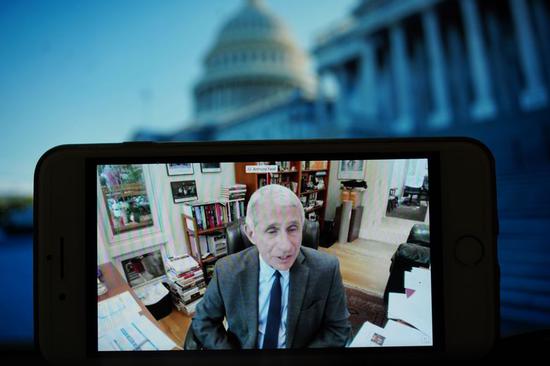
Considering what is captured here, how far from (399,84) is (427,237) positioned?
20.1 ft

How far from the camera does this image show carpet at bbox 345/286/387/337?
586 millimetres

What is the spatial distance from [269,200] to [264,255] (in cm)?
10

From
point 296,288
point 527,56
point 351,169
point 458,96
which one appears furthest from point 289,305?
point 458,96

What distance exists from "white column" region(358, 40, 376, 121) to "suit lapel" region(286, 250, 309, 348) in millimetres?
5876

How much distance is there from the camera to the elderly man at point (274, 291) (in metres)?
0.58

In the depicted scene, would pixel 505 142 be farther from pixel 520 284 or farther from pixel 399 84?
pixel 399 84

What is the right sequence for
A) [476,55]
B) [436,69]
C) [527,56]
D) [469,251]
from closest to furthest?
[469,251], [527,56], [476,55], [436,69]

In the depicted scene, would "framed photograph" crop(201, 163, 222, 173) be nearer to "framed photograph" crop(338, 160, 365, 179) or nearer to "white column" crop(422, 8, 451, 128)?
"framed photograph" crop(338, 160, 365, 179)

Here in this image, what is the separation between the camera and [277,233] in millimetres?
603

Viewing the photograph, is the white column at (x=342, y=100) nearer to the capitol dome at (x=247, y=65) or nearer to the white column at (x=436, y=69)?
the white column at (x=436, y=69)

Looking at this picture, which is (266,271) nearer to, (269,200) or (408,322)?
(269,200)

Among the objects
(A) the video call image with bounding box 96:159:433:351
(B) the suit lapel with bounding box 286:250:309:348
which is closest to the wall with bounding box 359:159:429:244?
(A) the video call image with bounding box 96:159:433:351

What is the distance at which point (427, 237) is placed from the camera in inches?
23.0

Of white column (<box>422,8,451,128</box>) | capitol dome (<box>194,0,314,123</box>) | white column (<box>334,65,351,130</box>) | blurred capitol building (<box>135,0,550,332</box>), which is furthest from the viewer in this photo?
capitol dome (<box>194,0,314,123</box>)
